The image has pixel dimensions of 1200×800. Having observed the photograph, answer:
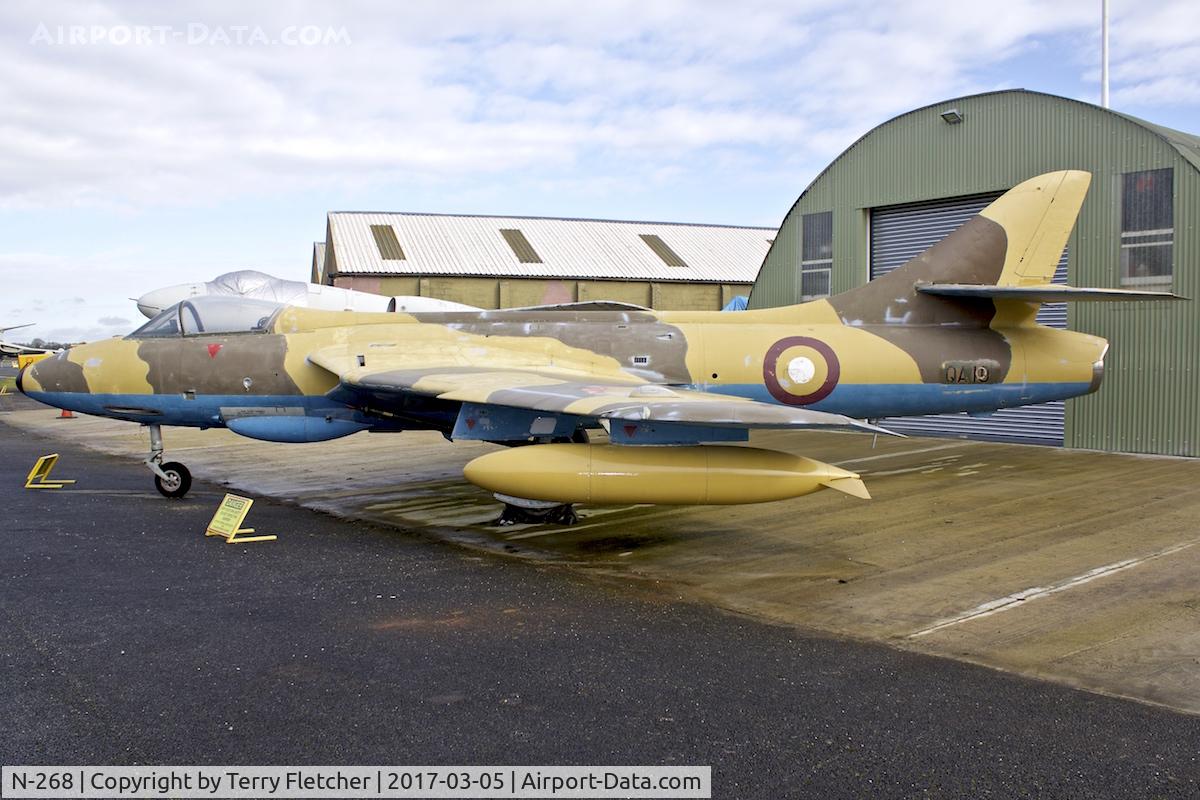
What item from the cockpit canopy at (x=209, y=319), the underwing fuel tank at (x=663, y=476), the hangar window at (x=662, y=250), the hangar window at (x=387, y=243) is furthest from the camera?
the hangar window at (x=662, y=250)

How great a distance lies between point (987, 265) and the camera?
35.9 ft

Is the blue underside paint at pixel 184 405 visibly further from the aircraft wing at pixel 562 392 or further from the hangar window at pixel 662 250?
the hangar window at pixel 662 250

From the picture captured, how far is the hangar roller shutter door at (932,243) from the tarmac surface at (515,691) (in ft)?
35.8

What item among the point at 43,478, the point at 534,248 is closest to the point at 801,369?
the point at 43,478

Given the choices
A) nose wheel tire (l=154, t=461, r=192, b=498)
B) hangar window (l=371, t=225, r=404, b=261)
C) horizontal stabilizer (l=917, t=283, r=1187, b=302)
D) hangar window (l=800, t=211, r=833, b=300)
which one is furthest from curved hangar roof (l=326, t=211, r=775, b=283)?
horizontal stabilizer (l=917, t=283, r=1187, b=302)

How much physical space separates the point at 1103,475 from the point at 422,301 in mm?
13395

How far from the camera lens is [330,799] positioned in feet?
12.2

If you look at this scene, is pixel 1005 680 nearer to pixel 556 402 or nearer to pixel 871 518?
pixel 556 402

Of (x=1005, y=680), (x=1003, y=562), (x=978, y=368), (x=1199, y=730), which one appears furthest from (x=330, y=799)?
(x=978, y=368)

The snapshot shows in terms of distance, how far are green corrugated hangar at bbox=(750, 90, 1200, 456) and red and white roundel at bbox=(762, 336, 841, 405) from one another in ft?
24.8

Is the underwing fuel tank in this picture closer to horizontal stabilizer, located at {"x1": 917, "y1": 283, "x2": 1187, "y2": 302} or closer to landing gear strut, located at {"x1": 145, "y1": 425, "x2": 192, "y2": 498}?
horizontal stabilizer, located at {"x1": 917, "y1": 283, "x2": 1187, "y2": 302}

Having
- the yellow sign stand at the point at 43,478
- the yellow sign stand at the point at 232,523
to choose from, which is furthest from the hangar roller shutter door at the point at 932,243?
the yellow sign stand at the point at 43,478

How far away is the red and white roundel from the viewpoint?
10.3 m

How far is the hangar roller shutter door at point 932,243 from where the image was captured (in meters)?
15.9
